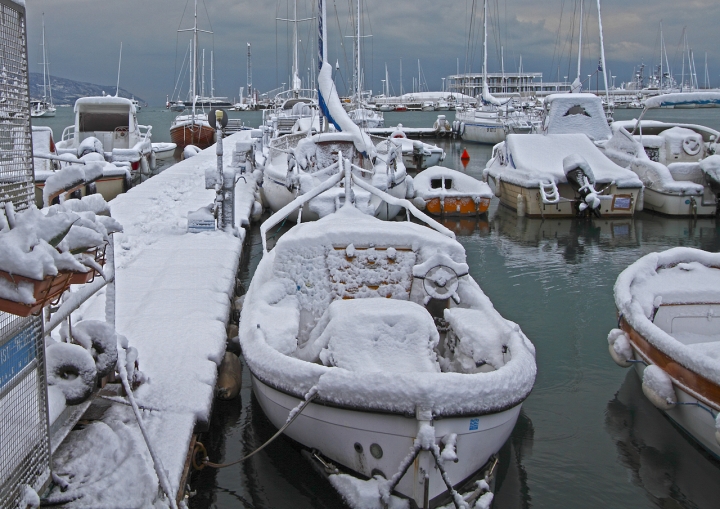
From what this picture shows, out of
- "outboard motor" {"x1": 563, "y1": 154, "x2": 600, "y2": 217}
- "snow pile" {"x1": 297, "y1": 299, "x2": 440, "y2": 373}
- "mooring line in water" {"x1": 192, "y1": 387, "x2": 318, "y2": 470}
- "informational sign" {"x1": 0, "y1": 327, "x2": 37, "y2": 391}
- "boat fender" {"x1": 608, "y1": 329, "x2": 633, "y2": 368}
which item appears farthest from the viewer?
"outboard motor" {"x1": 563, "y1": 154, "x2": 600, "y2": 217}

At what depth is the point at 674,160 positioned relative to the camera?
22.8 meters

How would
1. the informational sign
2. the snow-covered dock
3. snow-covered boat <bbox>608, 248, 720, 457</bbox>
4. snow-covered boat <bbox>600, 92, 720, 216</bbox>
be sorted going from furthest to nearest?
snow-covered boat <bbox>600, 92, 720, 216</bbox> < snow-covered boat <bbox>608, 248, 720, 457</bbox> < the snow-covered dock < the informational sign

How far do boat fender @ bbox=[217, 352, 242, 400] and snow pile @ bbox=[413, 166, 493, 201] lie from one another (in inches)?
515

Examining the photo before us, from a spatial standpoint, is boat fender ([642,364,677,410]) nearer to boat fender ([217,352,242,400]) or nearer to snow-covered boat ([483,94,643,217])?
boat fender ([217,352,242,400])

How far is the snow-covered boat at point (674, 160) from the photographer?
20641 mm

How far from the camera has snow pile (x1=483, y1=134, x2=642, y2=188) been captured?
67.7 ft

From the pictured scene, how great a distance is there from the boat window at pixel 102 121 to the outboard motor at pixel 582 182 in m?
19.4

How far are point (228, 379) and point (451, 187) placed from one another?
49.1ft

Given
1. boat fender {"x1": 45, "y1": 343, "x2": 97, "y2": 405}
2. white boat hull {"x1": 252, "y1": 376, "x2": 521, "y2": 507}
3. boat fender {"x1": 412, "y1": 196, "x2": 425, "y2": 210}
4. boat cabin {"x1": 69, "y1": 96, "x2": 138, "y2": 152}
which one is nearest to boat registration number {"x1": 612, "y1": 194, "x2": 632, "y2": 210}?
boat fender {"x1": 412, "y1": 196, "x2": 425, "y2": 210}

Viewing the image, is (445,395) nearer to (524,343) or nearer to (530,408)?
(524,343)

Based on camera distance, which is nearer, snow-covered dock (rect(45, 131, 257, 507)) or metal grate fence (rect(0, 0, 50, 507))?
metal grate fence (rect(0, 0, 50, 507))

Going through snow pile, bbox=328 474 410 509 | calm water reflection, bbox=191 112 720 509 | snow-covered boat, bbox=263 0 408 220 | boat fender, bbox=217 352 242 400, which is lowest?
calm water reflection, bbox=191 112 720 509

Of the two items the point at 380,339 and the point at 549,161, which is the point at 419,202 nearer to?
the point at 549,161

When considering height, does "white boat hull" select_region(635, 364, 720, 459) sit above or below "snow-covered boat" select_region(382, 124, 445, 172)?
below
